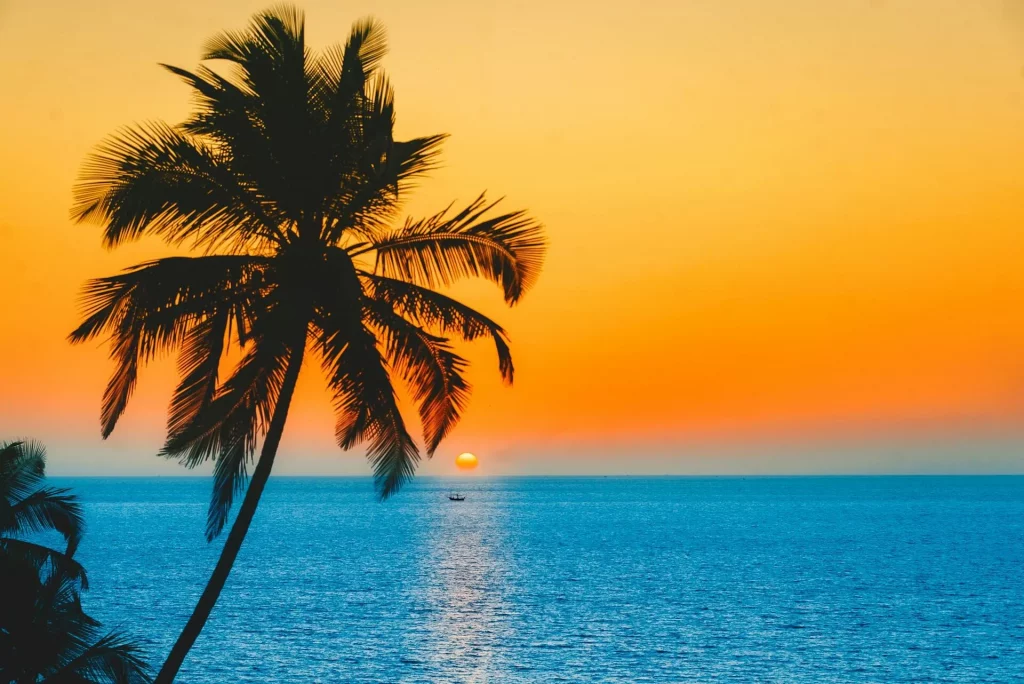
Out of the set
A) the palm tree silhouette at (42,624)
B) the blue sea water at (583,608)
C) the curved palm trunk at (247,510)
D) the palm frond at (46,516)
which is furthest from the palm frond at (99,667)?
the blue sea water at (583,608)

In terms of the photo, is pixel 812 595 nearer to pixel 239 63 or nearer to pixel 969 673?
pixel 969 673

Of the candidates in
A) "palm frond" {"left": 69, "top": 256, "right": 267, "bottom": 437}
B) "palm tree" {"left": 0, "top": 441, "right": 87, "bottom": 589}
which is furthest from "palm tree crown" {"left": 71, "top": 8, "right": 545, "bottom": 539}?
"palm tree" {"left": 0, "top": 441, "right": 87, "bottom": 589}

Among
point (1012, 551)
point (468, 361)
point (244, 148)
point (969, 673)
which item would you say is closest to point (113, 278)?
point (244, 148)

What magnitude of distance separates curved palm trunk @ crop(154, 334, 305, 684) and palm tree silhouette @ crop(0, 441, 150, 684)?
1.15m

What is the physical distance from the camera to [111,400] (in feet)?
50.6

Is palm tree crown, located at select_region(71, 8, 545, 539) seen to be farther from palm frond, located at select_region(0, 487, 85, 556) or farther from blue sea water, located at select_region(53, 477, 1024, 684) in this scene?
blue sea water, located at select_region(53, 477, 1024, 684)

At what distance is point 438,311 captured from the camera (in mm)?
16922

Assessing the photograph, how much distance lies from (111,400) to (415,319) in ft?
16.3

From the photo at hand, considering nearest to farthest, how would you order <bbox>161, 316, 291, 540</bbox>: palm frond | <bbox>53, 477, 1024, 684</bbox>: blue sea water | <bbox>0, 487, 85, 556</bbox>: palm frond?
<bbox>161, 316, 291, 540</bbox>: palm frond
<bbox>0, 487, 85, 556</bbox>: palm frond
<bbox>53, 477, 1024, 684</bbox>: blue sea water

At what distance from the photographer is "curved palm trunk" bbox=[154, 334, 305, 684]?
1513 cm

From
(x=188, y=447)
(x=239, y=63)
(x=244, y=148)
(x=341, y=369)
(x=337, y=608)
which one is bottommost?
(x=337, y=608)

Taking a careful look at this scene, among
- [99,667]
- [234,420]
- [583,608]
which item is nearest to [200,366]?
[234,420]

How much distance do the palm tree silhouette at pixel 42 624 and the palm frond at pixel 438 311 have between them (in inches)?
270

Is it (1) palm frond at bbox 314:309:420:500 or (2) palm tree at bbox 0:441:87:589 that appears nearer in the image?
(1) palm frond at bbox 314:309:420:500
